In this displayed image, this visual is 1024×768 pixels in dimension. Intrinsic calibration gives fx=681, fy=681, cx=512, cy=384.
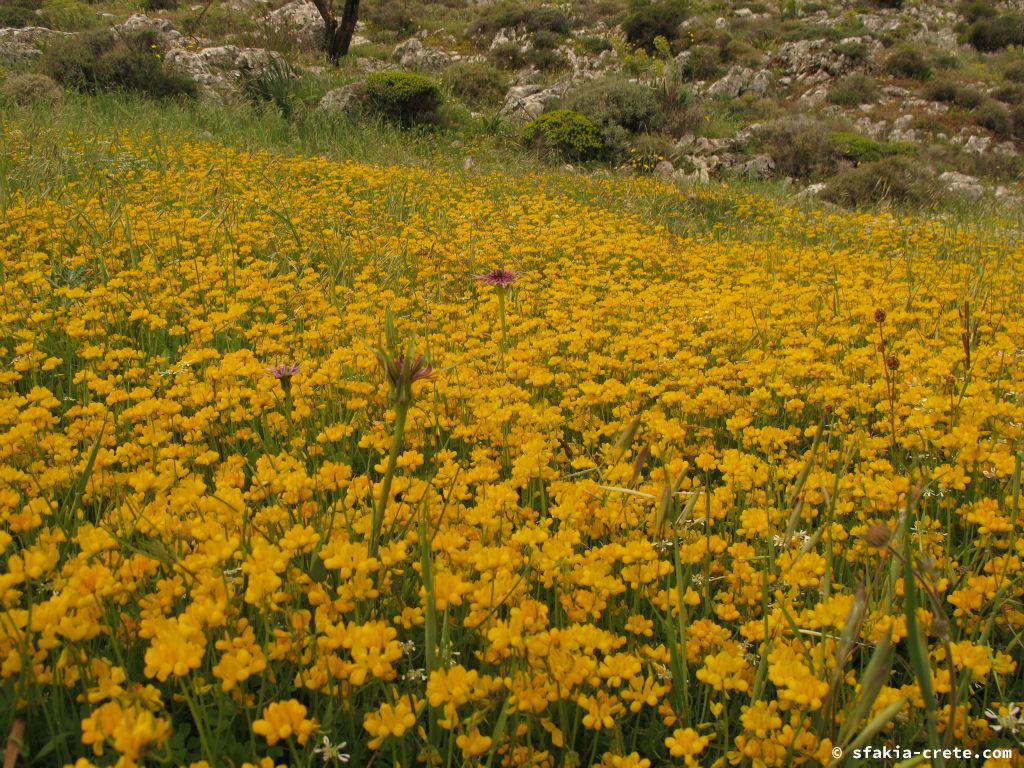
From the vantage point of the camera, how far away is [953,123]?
2128 centimetres

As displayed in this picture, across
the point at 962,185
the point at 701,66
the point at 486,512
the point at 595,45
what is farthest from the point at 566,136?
the point at 595,45

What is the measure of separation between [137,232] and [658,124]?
12436mm

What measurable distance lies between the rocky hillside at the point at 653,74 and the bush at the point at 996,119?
64 millimetres

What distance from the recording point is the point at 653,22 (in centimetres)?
2955

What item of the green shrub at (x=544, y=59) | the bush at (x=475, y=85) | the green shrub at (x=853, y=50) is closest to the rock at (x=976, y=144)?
the green shrub at (x=853, y=50)

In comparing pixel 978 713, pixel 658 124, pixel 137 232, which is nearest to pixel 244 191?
pixel 137 232

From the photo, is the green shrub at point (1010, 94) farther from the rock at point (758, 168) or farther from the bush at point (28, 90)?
the bush at point (28, 90)

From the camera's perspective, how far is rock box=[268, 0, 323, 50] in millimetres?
20984

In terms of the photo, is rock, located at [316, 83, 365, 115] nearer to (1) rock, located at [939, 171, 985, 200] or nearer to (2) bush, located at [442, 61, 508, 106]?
(2) bush, located at [442, 61, 508, 106]

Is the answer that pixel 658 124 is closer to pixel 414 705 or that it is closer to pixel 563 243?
pixel 563 243

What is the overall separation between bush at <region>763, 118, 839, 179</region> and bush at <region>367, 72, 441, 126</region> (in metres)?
7.03

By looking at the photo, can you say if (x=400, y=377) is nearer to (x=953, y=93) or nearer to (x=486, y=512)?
(x=486, y=512)

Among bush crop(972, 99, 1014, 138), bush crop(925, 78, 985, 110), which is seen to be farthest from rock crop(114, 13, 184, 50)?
bush crop(925, 78, 985, 110)

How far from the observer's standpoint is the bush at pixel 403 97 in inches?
522
